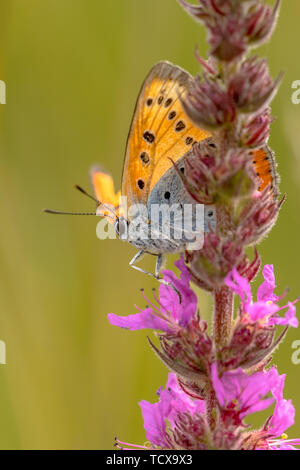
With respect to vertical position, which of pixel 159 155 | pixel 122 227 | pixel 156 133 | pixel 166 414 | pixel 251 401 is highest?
pixel 156 133

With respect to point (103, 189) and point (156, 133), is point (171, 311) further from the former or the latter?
point (103, 189)

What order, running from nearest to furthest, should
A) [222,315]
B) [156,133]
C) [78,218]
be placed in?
1. [222,315]
2. [156,133]
3. [78,218]

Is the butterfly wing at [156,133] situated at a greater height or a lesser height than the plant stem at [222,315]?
greater

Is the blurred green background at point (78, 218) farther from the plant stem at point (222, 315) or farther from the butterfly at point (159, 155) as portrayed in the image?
the plant stem at point (222, 315)

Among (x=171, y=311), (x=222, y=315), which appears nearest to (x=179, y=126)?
(x=171, y=311)

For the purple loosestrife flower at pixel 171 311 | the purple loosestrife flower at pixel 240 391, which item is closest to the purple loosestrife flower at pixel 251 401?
the purple loosestrife flower at pixel 240 391

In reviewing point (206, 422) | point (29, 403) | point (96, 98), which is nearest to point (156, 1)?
point (96, 98)

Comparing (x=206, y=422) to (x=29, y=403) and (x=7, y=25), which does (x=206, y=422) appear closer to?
(x=29, y=403)

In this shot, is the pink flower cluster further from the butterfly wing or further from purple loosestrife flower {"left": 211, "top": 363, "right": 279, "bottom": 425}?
the butterfly wing
